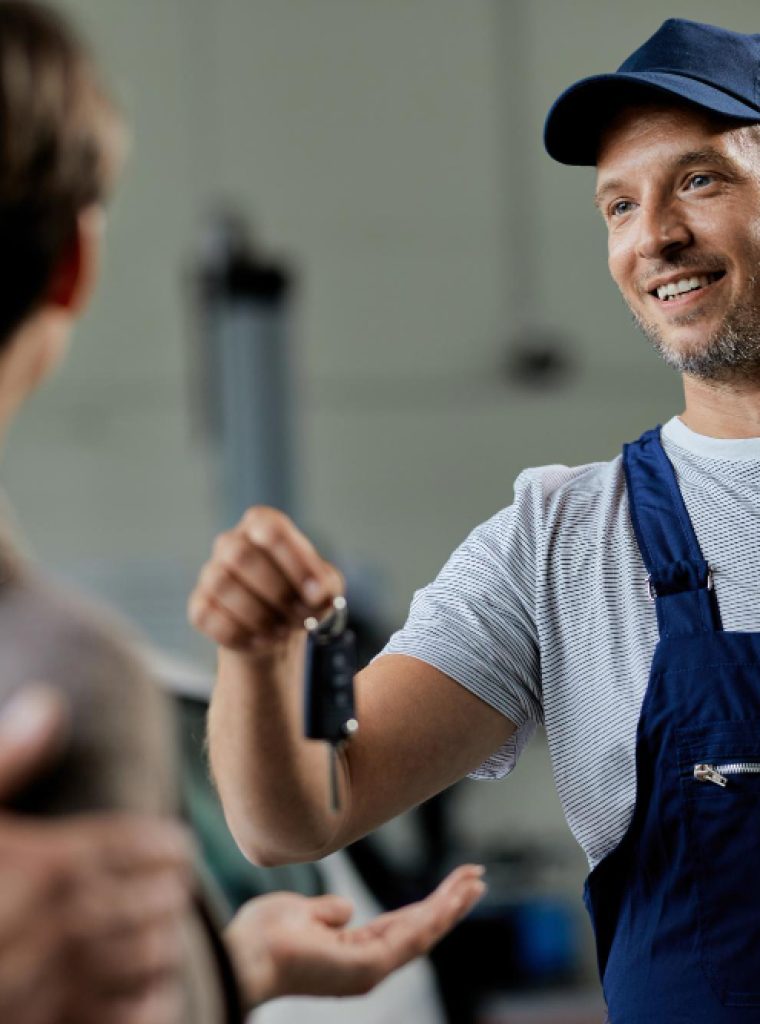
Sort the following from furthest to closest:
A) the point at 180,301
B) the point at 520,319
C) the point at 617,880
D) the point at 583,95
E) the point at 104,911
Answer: the point at 520,319, the point at 180,301, the point at 583,95, the point at 617,880, the point at 104,911

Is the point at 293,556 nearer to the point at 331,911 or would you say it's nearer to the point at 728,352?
the point at 331,911

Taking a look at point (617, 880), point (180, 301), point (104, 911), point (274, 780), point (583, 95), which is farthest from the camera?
point (180, 301)

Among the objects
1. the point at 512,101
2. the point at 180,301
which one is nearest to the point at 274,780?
the point at 180,301

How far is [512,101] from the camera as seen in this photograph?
384 inches

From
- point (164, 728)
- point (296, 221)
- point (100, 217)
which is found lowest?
point (164, 728)

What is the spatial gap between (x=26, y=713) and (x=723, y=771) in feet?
2.69

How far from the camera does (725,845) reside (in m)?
1.44

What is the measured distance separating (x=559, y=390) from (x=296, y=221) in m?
2.04

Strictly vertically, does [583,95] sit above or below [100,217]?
above

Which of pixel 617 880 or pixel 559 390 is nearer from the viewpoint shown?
pixel 617 880

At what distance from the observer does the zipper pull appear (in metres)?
1.44

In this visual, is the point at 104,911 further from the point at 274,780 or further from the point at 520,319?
the point at 520,319

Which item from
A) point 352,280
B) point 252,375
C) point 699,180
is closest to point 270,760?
point 699,180

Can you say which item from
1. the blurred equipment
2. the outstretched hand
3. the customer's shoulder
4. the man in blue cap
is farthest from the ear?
the blurred equipment
